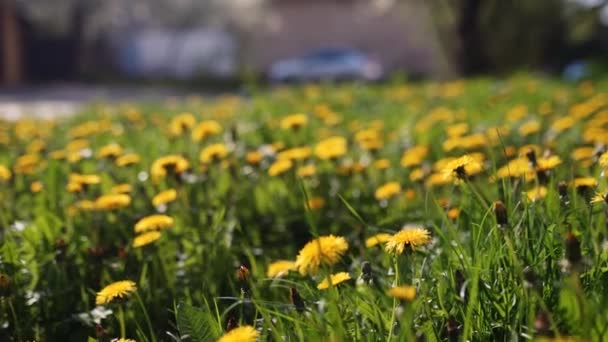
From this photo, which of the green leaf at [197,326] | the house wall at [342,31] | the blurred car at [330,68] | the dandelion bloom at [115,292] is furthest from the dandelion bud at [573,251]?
the house wall at [342,31]

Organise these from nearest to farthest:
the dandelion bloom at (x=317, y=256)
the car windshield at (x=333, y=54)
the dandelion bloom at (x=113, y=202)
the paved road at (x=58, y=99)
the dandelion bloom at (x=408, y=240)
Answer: the dandelion bloom at (x=317, y=256)
the dandelion bloom at (x=408, y=240)
the dandelion bloom at (x=113, y=202)
the paved road at (x=58, y=99)
the car windshield at (x=333, y=54)

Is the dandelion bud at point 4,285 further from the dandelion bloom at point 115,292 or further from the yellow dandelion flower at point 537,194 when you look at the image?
the yellow dandelion flower at point 537,194

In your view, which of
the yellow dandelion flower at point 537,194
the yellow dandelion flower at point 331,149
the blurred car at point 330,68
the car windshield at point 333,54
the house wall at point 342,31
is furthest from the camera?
the house wall at point 342,31

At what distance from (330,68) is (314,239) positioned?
689 inches

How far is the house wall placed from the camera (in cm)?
2394

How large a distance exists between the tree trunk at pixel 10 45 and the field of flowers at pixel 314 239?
21309 millimetres

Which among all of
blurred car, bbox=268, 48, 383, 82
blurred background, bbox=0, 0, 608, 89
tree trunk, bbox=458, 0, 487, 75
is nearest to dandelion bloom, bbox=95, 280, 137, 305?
tree trunk, bbox=458, 0, 487, 75

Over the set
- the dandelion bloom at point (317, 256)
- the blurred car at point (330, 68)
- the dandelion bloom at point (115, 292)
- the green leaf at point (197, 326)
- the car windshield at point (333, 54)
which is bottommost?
the blurred car at point (330, 68)

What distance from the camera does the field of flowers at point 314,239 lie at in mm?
1207

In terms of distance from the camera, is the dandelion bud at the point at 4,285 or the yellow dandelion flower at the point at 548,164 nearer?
the dandelion bud at the point at 4,285

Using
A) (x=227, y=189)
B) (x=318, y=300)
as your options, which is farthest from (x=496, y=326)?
(x=227, y=189)

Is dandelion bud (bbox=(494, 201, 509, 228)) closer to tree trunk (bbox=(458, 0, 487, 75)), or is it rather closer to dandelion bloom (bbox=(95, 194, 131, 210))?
dandelion bloom (bbox=(95, 194, 131, 210))

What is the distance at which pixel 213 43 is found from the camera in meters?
26.2

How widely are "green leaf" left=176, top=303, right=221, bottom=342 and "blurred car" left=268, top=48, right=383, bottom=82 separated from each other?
16.3 meters
